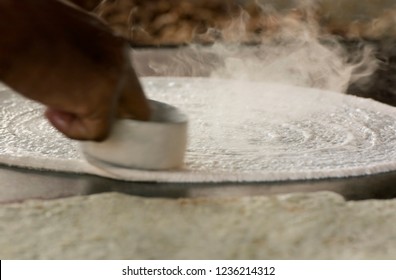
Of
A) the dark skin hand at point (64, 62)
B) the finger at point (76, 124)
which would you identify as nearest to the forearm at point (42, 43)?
the dark skin hand at point (64, 62)

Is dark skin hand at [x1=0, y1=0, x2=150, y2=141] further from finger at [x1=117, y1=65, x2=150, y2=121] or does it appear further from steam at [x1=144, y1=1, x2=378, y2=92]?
steam at [x1=144, y1=1, x2=378, y2=92]

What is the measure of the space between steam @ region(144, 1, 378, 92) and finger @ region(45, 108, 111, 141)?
1154 mm

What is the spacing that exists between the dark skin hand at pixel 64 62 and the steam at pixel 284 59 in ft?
3.86

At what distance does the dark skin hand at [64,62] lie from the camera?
36.2 inches

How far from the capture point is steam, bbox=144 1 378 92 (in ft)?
7.13

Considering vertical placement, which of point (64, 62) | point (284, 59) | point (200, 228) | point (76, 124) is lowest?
point (284, 59)

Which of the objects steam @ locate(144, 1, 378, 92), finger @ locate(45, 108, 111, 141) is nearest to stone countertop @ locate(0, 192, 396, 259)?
finger @ locate(45, 108, 111, 141)

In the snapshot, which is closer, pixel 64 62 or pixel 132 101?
pixel 64 62

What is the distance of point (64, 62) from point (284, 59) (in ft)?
4.42

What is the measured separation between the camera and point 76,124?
107 centimetres

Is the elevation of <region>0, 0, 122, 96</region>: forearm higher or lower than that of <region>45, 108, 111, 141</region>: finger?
higher

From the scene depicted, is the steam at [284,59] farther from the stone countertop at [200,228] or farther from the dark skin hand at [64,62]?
the dark skin hand at [64,62]

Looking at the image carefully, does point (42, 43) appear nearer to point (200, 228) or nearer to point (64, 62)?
point (64, 62)

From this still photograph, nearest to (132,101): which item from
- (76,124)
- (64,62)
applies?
(76,124)
